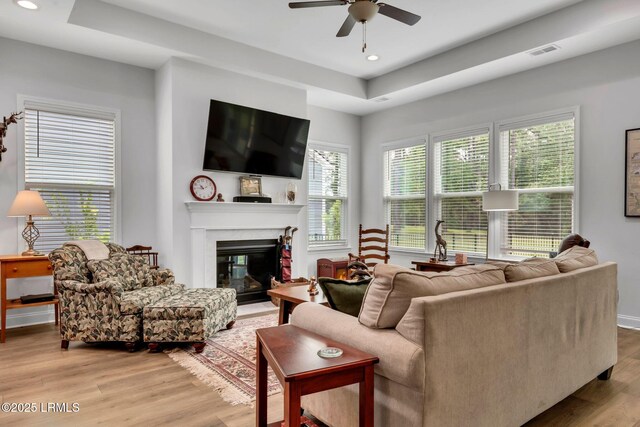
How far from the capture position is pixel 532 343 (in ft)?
6.69

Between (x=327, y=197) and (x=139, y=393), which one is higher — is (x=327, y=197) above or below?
above

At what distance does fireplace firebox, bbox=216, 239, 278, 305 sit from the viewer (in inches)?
200

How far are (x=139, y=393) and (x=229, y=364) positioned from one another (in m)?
Result: 0.68

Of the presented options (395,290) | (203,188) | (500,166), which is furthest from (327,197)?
(395,290)

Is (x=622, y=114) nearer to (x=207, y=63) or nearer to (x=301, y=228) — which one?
(x=301, y=228)

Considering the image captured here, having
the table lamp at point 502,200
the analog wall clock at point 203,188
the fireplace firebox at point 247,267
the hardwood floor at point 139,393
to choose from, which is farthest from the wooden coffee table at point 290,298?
the table lamp at point 502,200

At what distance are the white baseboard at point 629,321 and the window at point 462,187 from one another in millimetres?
1610

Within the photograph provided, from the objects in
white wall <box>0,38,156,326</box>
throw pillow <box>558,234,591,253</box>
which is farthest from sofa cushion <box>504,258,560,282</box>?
white wall <box>0,38,156,326</box>

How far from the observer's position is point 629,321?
13.4ft

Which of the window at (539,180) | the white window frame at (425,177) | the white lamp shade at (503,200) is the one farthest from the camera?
the white window frame at (425,177)

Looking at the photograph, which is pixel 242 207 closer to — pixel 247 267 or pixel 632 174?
pixel 247 267

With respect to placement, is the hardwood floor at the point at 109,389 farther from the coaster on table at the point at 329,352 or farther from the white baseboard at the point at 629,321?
the white baseboard at the point at 629,321

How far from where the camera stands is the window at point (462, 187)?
5.33 meters

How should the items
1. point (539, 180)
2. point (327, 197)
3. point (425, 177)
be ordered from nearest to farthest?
point (539, 180) → point (425, 177) → point (327, 197)
